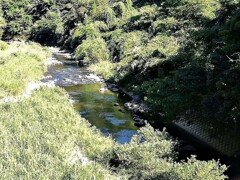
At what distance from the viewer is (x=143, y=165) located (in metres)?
11.6

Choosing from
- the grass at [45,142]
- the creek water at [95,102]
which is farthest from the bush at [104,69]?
the grass at [45,142]

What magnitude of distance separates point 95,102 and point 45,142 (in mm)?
13687

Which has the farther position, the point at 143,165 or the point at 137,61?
the point at 137,61

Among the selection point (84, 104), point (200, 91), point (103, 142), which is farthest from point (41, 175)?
point (84, 104)

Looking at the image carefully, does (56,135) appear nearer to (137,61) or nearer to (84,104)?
(84,104)

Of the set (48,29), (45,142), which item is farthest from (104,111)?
(48,29)

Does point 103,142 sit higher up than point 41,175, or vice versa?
point 41,175

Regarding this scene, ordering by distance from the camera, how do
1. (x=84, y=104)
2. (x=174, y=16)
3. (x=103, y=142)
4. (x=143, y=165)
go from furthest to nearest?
(x=174, y=16), (x=84, y=104), (x=103, y=142), (x=143, y=165)

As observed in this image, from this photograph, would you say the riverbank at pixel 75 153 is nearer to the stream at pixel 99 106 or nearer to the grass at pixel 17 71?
the stream at pixel 99 106

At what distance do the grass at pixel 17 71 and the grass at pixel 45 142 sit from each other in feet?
18.9

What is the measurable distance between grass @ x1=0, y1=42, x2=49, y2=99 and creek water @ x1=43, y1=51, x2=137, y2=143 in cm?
168

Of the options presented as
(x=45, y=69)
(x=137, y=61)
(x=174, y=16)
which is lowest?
(x=45, y=69)

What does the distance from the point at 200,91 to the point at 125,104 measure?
10.2 metres

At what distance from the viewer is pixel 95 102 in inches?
1026
